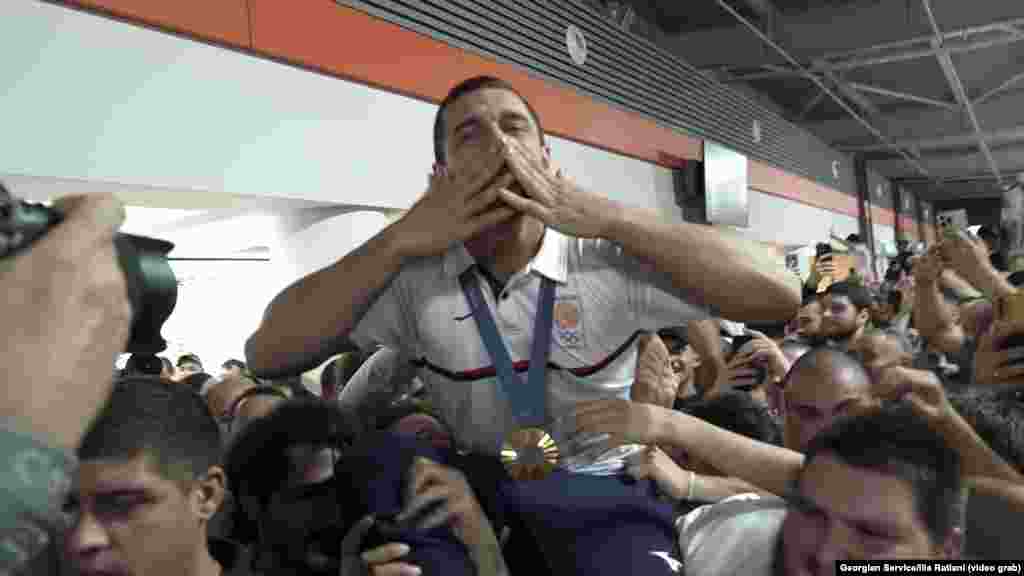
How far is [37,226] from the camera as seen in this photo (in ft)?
2.51

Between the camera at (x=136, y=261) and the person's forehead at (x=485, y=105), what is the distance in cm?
65

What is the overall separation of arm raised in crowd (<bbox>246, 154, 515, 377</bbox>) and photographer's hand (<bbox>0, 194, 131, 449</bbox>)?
2.02ft

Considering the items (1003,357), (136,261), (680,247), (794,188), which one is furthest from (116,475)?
(794,188)

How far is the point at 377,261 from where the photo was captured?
1389 millimetres

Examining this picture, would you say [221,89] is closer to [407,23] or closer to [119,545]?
[407,23]

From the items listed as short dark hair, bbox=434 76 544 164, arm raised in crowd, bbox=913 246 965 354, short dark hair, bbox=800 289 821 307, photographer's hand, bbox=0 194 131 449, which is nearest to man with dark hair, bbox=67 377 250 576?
short dark hair, bbox=434 76 544 164

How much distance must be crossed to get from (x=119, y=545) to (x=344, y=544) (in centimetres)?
41

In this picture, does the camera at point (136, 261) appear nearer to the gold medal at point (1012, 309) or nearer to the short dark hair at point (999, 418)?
the short dark hair at point (999, 418)

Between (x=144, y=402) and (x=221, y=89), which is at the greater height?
(x=221, y=89)

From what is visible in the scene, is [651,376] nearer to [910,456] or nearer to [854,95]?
[910,456]

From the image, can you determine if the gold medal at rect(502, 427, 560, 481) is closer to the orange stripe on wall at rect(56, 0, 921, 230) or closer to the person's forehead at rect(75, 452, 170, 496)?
the person's forehead at rect(75, 452, 170, 496)

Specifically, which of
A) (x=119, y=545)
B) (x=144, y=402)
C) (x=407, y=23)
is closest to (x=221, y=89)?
(x=407, y=23)

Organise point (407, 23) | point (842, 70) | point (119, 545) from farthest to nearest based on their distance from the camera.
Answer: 1. point (842, 70)
2. point (407, 23)
3. point (119, 545)

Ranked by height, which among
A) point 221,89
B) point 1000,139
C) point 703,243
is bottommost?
point 703,243
